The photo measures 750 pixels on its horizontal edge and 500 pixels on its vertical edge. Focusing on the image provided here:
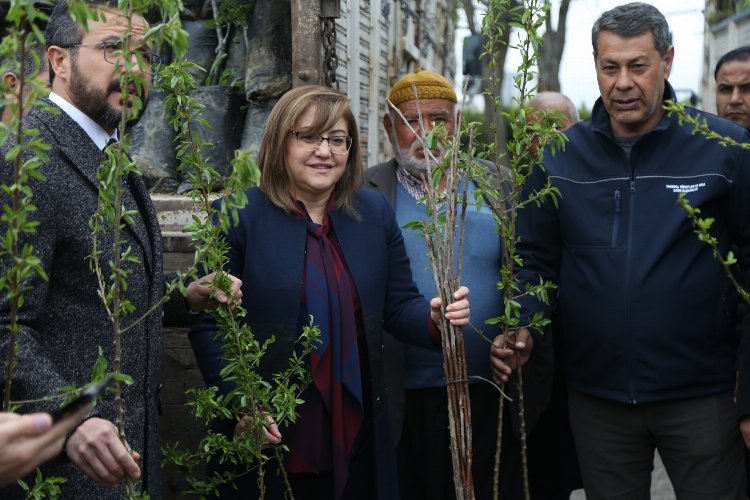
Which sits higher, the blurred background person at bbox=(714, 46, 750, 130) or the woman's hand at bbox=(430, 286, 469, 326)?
the blurred background person at bbox=(714, 46, 750, 130)

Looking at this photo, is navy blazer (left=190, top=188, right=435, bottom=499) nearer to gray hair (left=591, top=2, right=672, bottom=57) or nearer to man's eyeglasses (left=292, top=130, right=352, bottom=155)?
man's eyeglasses (left=292, top=130, right=352, bottom=155)

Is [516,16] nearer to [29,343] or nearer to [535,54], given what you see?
[535,54]

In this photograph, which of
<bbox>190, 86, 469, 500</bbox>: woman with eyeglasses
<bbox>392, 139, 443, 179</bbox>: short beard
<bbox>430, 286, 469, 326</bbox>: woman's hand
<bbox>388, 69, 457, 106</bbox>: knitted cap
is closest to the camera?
<bbox>430, 286, 469, 326</bbox>: woman's hand

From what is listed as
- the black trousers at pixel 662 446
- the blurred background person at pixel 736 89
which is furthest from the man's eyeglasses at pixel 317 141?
the blurred background person at pixel 736 89

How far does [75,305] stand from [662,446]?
6.53 feet

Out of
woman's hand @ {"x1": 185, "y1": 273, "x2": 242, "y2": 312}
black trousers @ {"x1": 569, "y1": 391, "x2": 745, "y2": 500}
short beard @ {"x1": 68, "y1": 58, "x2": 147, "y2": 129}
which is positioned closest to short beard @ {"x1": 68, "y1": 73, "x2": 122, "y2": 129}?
short beard @ {"x1": 68, "y1": 58, "x2": 147, "y2": 129}

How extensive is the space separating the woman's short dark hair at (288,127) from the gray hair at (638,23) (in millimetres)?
944

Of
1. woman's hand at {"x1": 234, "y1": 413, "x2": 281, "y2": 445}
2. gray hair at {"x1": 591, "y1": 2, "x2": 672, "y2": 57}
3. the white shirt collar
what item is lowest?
woman's hand at {"x1": 234, "y1": 413, "x2": 281, "y2": 445}

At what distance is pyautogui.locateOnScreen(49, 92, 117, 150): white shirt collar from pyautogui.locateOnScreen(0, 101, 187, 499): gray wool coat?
36 millimetres

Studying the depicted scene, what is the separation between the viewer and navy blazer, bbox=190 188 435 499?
10.2 ft

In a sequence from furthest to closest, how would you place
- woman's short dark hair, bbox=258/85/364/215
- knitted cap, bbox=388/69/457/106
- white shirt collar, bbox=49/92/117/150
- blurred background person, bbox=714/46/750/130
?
blurred background person, bbox=714/46/750/130 < knitted cap, bbox=388/69/457/106 < woman's short dark hair, bbox=258/85/364/215 < white shirt collar, bbox=49/92/117/150

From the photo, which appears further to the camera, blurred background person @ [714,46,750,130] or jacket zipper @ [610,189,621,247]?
blurred background person @ [714,46,750,130]

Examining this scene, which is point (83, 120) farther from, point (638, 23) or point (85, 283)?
point (638, 23)

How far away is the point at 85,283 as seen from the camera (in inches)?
99.0
